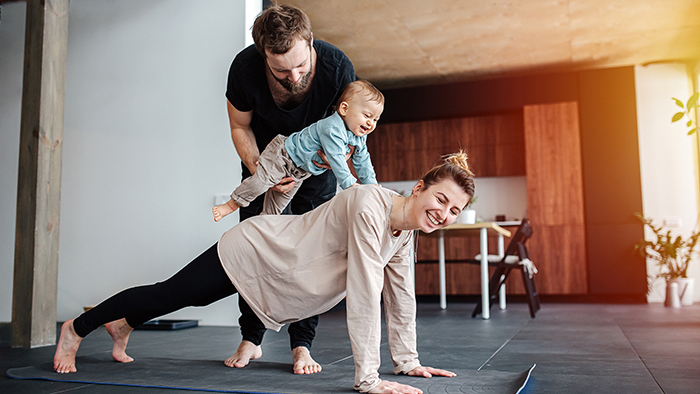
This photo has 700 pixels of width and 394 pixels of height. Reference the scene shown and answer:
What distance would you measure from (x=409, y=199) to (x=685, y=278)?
217 inches

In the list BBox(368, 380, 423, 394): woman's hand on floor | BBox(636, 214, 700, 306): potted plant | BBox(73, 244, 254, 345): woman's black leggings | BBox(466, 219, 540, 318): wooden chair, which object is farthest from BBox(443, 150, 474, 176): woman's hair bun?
BBox(636, 214, 700, 306): potted plant

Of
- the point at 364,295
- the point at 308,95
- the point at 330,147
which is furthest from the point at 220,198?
the point at 364,295

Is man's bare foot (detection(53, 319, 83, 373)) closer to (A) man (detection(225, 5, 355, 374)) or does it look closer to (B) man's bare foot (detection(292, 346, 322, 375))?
(A) man (detection(225, 5, 355, 374))

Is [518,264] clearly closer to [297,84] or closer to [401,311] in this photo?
[401,311]

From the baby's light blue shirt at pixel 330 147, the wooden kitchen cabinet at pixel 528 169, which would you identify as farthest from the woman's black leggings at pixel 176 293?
the wooden kitchen cabinet at pixel 528 169

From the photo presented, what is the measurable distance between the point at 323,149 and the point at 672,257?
5506 mm

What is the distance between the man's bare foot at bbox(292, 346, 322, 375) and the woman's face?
731 mm

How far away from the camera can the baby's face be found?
1.97 m

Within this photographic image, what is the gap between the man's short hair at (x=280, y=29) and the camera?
5.60 feet

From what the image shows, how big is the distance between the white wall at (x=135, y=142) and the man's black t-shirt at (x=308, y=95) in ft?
6.56

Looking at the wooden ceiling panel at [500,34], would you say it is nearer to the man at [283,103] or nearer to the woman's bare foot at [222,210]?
the man at [283,103]

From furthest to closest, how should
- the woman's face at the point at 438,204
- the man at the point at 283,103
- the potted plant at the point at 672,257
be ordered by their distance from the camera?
the potted plant at the point at 672,257 → the man at the point at 283,103 → the woman's face at the point at 438,204

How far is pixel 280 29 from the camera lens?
1705mm

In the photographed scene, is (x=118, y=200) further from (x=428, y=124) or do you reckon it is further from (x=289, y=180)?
(x=428, y=124)
